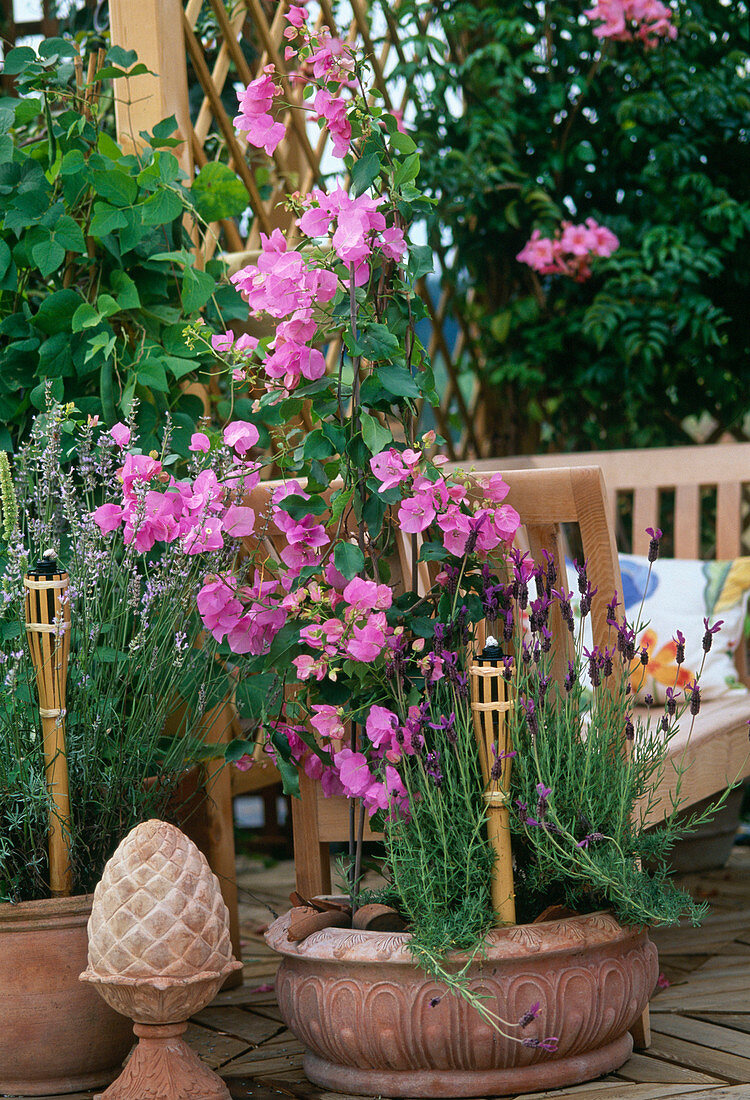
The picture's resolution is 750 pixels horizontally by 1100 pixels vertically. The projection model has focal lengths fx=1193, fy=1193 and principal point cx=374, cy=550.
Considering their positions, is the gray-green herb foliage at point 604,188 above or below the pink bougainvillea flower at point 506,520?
above

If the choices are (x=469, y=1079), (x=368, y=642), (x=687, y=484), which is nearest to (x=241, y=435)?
(x=368, y=642)

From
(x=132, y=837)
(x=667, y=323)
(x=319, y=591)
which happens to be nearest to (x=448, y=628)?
(x=319, y=591)

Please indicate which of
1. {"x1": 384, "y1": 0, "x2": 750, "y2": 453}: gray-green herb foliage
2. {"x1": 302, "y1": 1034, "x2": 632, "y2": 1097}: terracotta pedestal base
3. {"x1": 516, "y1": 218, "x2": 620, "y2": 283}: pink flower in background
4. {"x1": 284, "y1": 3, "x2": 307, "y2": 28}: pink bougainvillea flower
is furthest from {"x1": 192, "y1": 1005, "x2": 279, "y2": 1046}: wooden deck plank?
{"x1": 516, "y1": 218, "x2": 620, "y2": 283}: pink flower in background

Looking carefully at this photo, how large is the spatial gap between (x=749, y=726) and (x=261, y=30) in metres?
1.47

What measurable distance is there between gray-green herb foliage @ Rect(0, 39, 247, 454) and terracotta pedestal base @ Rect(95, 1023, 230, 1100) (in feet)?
2.68

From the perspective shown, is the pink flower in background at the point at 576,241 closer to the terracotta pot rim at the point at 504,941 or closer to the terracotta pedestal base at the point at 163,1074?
the terracotta pot rim at the point at 504,941

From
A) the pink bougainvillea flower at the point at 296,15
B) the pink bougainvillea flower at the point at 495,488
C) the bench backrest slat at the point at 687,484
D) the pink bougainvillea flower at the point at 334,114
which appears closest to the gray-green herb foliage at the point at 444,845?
the pink bougainvillea flower at the point at 495,488

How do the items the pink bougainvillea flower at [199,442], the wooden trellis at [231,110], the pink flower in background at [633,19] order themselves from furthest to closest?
the pink flower in background at [633,19] → the wooden trellis at [231,110] → the pink bougainvillea flower at [199,442]

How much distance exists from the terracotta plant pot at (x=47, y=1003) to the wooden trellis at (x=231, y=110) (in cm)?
91

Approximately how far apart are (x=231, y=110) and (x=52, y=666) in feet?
5.42

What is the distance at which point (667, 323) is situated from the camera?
2.85m

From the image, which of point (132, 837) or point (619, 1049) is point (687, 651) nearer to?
point (619, 1049)

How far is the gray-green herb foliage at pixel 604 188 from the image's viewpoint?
2820mm

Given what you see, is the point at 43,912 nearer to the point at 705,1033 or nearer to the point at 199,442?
the point at 199,442
